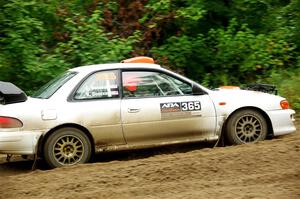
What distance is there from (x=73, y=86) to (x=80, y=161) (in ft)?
3.62

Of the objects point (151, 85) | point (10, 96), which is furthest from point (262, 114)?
point (10, 96)

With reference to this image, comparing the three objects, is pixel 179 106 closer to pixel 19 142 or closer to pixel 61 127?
pixel 61 127

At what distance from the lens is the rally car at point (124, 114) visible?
24.8 feet

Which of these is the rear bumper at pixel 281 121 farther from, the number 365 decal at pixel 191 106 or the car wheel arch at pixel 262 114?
the number 365 decal at pixel 191 106

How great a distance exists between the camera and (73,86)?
787 centimetres

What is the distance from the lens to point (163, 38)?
15.0 m

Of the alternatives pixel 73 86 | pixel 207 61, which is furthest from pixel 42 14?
pixel 73 86

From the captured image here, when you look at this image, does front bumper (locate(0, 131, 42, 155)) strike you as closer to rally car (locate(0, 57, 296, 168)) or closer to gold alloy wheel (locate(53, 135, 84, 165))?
rally car (locate(0, 57, 296, 168))

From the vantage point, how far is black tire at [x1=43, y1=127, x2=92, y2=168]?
759 cm

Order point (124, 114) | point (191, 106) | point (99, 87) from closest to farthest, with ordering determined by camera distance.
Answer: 1. point (124, 114)
2. point (99, 87)
3. point (191, 106)

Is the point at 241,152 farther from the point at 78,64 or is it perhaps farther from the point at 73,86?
the point at 78,64

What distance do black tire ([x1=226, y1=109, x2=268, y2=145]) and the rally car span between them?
0.05 feet

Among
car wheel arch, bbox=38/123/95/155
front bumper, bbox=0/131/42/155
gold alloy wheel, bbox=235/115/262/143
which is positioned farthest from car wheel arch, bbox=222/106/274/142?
front bumper, bbox=0/131/42/155

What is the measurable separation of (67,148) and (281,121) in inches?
134
